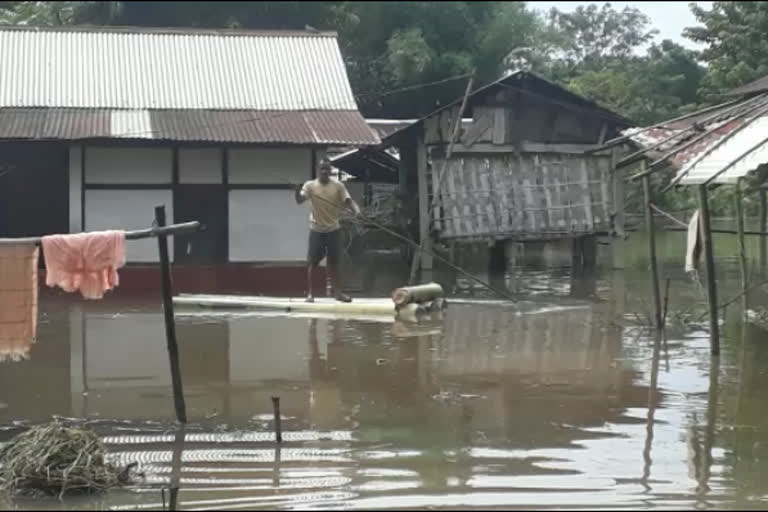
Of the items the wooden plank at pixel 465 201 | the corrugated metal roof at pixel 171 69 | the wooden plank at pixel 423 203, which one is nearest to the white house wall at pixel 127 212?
the corrugated metal roof at pixel 171 69

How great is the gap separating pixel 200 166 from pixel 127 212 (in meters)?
1.26

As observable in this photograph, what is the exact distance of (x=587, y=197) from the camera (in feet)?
59.3

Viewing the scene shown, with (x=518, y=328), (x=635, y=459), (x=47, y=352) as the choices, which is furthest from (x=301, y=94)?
(x=635, y=459)

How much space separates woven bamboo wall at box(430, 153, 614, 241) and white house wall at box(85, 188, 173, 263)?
451 centimetres

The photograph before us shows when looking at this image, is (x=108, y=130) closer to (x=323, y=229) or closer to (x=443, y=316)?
(x=323, y=229)

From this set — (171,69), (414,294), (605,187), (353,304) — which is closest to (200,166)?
→ (171,69)

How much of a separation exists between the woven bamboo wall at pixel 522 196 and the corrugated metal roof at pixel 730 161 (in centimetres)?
756

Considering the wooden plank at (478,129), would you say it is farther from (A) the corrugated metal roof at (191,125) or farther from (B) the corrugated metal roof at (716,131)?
(B) the corrugated metal roof at (716,131)

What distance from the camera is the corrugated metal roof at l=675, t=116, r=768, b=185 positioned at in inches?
360

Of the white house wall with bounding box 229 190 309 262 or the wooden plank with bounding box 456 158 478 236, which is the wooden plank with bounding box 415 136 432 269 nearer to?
the wooden plank with bounding box 456 158 478 236

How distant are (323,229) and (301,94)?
3872mm

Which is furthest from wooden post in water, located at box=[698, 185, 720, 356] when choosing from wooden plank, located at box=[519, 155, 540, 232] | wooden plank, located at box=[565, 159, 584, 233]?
wooden plank, located at box=[565, 159, 584, 233]

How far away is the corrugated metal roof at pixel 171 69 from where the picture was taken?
1634cm

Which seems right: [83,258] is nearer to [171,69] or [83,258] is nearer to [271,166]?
[271,166]
